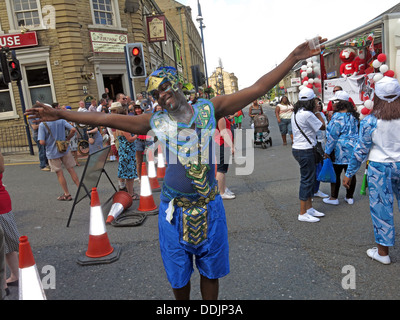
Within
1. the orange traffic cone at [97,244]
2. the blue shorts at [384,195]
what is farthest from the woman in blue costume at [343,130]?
the orange traffic cone at [97,244]

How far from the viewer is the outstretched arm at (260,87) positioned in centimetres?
234

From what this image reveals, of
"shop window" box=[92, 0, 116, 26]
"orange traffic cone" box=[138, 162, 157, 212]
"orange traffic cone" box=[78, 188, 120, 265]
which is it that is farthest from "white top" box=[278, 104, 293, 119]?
"shop window" box=[92, 0, 116, 26]

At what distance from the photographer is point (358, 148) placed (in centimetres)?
345

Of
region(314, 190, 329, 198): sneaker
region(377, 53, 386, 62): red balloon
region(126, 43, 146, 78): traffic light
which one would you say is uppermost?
region(126, 43, 146, 78): traffic light

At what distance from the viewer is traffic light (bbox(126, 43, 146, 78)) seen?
9484 millimetres

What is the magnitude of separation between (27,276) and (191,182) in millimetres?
1399

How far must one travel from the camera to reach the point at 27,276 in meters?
2.44

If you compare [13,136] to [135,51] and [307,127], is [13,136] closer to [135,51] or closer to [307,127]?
[135,51]

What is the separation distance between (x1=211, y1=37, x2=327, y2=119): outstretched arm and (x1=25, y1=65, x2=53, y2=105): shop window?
16.6m

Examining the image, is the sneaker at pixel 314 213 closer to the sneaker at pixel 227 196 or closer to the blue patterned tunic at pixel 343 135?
the blue patterned tunic at pixel 343 135

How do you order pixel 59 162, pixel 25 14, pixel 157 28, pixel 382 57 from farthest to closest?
pixel 157 28
pixel 25 14
pixel 382 57
pixel 59 162

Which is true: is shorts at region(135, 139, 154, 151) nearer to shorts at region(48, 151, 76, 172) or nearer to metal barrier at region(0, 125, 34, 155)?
shorts at region(48, 151, 76, 172)

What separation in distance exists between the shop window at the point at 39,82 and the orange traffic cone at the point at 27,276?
16176 millimetres

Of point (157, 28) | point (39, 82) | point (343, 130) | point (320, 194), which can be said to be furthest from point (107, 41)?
point (343, 130)
